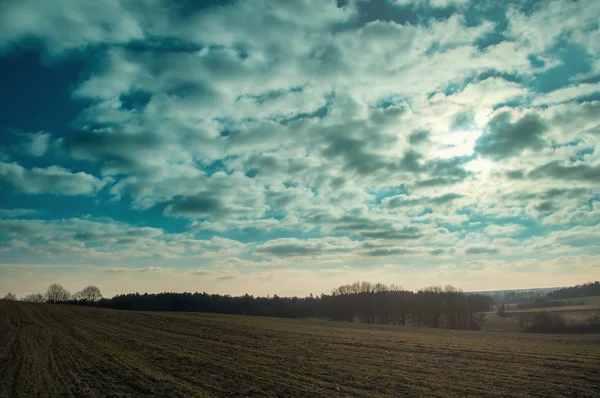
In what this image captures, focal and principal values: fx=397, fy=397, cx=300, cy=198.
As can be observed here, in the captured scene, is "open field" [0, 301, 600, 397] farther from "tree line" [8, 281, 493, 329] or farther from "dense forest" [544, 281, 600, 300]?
"dense forest" [544, 281, 600, 300]

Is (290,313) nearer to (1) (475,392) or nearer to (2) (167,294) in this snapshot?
(2) (167,294)

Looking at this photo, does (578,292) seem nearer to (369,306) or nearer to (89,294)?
(369,306)

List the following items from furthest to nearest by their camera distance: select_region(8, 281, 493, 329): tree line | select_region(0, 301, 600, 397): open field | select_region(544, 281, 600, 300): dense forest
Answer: select_region(544, 281, 600, 300): dense forest < select_region(8, 281, 493, 329): tree line < select_region(0, 301, 600, 397): open field

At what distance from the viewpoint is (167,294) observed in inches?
6432

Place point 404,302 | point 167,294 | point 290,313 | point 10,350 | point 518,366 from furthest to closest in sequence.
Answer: point 167,294 < point 290,313 < point 404,302 < point 10,350 < point 518,366

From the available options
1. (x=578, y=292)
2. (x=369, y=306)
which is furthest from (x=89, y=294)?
(x=578, y=292)

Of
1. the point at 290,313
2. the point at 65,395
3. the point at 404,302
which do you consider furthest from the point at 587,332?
the point at 65,395

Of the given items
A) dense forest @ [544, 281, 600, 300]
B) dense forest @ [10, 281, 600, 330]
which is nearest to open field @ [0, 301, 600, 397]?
dense forest @ [10, 281, 600, 330]

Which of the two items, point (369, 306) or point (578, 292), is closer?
point (369, 306)

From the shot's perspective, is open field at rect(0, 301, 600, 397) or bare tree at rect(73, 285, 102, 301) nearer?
open field at rect(0, 301, 600, 397)

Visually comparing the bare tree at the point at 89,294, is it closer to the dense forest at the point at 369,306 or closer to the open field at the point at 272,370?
the dense forest at the point at 369,306

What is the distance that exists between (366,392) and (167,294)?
161 meters

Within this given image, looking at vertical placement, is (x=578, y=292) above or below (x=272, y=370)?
above

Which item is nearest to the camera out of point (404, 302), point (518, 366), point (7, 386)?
point (7, 386)
